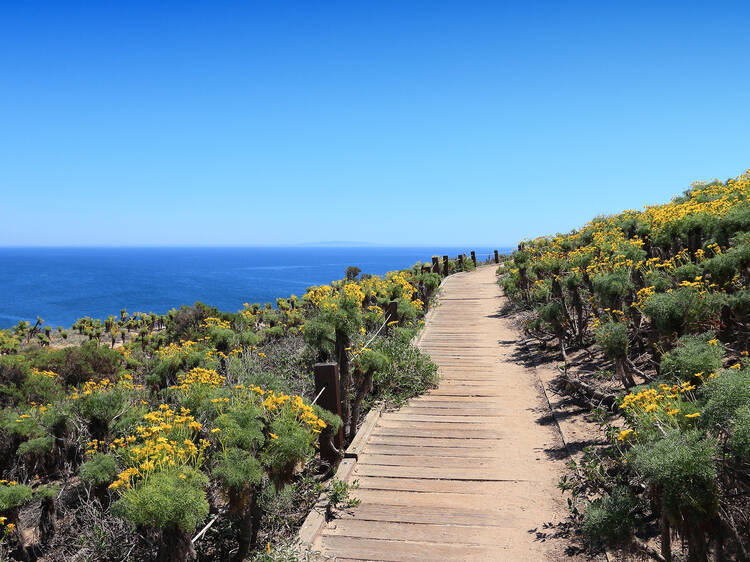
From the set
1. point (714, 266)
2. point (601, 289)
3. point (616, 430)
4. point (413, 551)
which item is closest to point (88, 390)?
point (413, 551)

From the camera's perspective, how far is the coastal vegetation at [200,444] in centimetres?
339

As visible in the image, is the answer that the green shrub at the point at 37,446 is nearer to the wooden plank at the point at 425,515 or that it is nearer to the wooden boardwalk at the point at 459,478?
the wooden boardwalk at the point at 459,478

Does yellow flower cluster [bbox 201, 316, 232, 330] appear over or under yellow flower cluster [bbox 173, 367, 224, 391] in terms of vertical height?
under

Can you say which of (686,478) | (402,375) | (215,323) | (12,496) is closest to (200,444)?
(686,478)

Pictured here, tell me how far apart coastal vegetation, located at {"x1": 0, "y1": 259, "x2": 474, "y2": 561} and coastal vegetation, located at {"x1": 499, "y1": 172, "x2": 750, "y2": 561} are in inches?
98.7

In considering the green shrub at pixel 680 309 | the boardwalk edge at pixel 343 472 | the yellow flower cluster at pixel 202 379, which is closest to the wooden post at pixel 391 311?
the boardwalk edge at pixel 343 472

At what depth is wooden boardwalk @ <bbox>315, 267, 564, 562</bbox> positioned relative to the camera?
4184 mm

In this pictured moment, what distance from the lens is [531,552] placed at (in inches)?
157

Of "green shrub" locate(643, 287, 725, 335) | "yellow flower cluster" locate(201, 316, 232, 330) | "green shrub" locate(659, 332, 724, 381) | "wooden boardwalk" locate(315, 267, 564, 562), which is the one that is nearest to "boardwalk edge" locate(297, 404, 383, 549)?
"wooden boardwalk" locate(315, 267, 564, 562)

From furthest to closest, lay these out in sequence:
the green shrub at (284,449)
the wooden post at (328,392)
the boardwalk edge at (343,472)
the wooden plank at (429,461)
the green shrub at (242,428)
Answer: the wooden plank at (429,461) < the wooden post at (328,392) < the boardwalk edge at (343,472) < the green shrub at (284,449) < the green shrub at (242,428)

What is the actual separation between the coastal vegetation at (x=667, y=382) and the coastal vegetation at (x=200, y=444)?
8.23 ft

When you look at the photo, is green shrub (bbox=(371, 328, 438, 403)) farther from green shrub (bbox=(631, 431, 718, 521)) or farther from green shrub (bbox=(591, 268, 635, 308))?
green shrub (bbox=(631, 431, 718, 521))

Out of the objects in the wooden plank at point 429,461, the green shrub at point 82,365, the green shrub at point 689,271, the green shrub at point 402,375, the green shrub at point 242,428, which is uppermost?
the green shrub at point 689,271

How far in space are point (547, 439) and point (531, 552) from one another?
2374 millimetres
